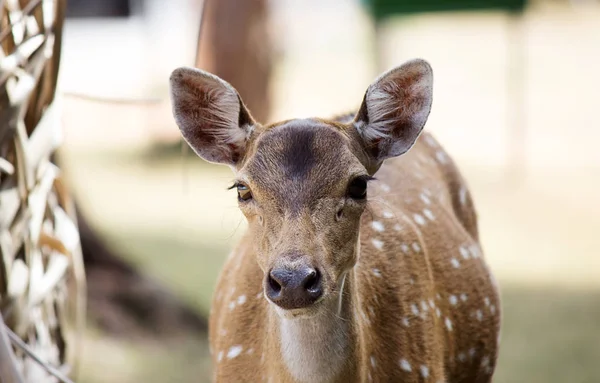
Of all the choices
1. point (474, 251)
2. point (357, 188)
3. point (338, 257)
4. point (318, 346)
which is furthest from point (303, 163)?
point (474, 251)

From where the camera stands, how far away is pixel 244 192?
2.78 m

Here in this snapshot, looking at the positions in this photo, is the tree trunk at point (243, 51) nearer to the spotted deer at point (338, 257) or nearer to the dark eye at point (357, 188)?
the spotted deer at point (338, 257)

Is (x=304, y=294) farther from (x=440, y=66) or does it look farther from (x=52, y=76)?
(x=440, y=66)

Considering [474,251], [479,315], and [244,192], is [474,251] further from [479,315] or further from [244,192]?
[244,192]

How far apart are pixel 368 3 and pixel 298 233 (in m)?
9.27

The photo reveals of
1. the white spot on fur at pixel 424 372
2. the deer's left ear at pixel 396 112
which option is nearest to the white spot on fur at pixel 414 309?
the white spot on fur at pixel 424 372

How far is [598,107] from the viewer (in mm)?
14000

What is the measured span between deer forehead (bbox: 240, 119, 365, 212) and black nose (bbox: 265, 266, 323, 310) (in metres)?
0.24

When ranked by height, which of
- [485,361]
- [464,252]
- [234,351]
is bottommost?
→ [485,361]

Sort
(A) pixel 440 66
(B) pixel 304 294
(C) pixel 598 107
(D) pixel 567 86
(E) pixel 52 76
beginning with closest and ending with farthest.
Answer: (B) pixel 304 294 → (E) pixel 52 76 → (C) pixel 598 107 → (D) pixel 567 86 → (A) pixel 440 66

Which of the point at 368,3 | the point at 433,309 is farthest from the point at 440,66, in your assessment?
the point at 433,309

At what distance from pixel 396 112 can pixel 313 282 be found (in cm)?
74

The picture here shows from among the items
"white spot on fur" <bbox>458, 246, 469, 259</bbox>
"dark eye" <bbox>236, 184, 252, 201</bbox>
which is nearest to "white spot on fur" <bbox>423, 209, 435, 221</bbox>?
"white spot on fur" <bbox>458, 246, 469, 259</bbox>

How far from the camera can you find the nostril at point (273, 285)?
8.05 feet
